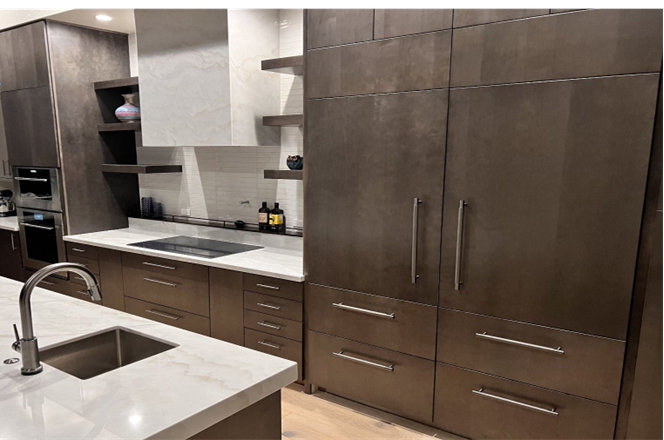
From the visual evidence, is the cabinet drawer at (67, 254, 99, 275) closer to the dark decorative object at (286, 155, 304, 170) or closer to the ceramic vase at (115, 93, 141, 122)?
the ceramic vase at (115, 93, 141, 122)

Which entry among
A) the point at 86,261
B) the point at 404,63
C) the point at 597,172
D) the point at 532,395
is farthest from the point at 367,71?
the point at 86,261

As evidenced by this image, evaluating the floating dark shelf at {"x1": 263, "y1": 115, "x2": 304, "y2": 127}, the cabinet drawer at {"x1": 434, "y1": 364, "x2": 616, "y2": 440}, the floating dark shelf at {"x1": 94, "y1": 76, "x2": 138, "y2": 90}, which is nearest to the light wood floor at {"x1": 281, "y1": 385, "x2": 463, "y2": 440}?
the cabinet drawer at {"x1": 434, "y1": 364, "x2": 616, "y2": 440}

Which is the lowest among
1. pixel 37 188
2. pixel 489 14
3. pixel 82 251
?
pixel 82 251

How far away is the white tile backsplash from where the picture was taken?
3.41 m

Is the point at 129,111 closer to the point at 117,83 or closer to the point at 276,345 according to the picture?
the point at 117,83

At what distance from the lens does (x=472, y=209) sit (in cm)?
226

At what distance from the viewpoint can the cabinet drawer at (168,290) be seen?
3.30 m

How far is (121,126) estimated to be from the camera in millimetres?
3906

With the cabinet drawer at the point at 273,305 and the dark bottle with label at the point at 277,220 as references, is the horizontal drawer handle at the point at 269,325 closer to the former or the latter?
the cabinet drawer at the point at 273,305

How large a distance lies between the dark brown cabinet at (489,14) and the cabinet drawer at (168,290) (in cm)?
223

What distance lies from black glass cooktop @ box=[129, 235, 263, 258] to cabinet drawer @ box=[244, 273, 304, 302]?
41 centimetres

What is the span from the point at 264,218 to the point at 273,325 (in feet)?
3.03

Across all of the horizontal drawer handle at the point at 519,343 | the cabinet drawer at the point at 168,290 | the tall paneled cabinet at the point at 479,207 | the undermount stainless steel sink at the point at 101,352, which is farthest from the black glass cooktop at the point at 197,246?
the horizontal drawer handle at the point at 519,343

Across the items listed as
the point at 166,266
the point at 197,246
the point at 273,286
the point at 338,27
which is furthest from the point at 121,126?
the point at 338,27
